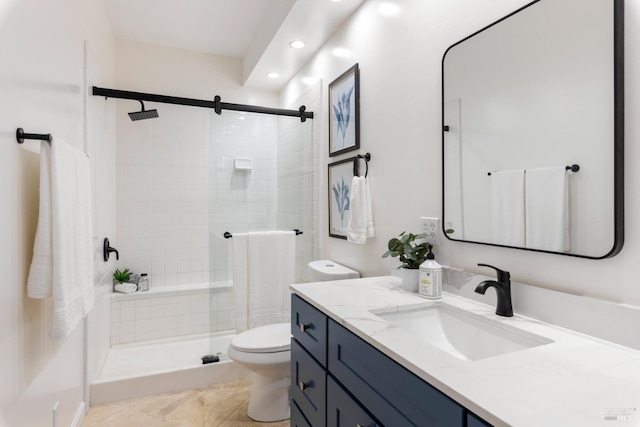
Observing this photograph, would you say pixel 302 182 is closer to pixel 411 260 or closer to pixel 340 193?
pixel 340 193

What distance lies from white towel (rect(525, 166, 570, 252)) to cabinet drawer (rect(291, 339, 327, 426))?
82 cm

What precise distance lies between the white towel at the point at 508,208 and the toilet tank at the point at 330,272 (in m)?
0.98

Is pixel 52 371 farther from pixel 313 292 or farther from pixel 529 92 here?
pixel 529 92

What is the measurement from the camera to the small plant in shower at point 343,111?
7.13 feet

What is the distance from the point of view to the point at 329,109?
2447 millimetres

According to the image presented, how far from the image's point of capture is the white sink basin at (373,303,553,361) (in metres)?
1.01

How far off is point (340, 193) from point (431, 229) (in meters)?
0.89

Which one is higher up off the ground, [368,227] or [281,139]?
[281,139]

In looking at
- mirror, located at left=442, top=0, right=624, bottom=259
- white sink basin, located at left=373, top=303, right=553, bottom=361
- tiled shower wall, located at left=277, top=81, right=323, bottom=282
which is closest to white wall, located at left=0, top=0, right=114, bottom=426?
white sink basin, located at left=373, top=303, right=553, bottom=361

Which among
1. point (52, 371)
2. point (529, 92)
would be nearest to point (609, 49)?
point (529, 92)

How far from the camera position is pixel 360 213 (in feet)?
6.34

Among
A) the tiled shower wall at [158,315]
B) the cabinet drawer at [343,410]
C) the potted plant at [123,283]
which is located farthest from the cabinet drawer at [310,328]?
the potted plant at [123,283]

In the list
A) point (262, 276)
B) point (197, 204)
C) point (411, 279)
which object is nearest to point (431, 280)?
point (411, 279)

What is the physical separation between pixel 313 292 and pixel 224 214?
125cm
